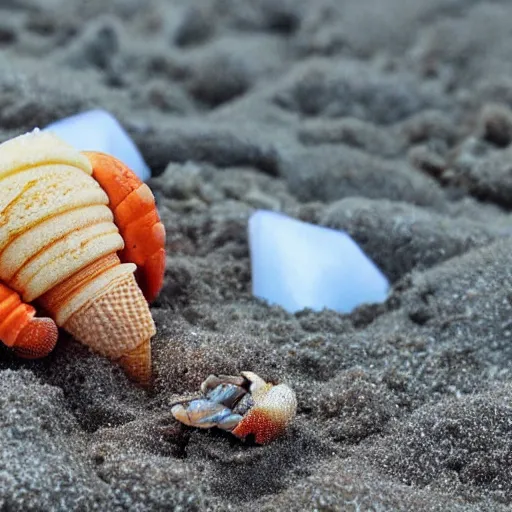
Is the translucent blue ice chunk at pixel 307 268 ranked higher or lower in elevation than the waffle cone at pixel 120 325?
lower

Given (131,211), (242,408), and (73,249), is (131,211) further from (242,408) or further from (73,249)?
(242,408)

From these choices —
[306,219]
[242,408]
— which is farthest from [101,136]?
[242,408]

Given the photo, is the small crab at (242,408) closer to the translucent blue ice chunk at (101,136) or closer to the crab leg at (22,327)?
the crab leg at (22,327)

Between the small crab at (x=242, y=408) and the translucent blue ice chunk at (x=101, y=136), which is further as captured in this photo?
the translucent blue ice chunk at (x=101, y=136)

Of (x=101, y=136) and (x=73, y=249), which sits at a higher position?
(x=73, y=249)

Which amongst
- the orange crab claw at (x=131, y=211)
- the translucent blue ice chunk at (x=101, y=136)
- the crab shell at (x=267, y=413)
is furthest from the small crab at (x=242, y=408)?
the translucent blue ice chunk at (x=101, y=136)

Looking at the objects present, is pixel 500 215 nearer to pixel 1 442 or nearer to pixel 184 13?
pixel 1 442
